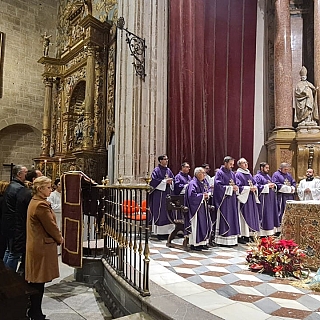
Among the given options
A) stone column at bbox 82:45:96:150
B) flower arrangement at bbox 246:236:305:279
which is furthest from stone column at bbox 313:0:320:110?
stone column at bbox 82:45:96:150

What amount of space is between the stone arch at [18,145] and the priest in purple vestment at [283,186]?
10.4 meters

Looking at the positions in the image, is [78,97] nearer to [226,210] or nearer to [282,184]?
[282,184]

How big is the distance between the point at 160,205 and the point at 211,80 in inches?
151

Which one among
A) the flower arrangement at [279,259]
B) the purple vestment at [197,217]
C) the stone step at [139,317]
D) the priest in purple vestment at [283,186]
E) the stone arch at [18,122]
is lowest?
the stone step at [139,317]

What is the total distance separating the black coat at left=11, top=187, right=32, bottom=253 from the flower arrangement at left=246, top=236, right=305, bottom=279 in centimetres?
264

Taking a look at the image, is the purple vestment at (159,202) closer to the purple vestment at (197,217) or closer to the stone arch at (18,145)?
the purple vestment at (197,217)

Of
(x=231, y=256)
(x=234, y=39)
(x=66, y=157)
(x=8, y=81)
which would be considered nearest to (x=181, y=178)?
(x=231, y=256)

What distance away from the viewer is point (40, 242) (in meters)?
3.15

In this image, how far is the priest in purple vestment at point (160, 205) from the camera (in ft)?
20.9

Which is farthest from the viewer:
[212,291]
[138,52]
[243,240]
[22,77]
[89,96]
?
[22,77]

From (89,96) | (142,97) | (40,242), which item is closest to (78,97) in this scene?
(89,96)

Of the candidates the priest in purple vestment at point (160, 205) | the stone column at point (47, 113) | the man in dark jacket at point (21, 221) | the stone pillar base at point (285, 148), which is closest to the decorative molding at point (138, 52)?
the priest in purple vestment at point (160, 205)

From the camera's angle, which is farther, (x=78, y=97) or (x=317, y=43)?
(x=78, y=97)

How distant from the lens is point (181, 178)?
655 centimetres
